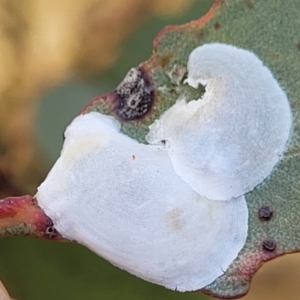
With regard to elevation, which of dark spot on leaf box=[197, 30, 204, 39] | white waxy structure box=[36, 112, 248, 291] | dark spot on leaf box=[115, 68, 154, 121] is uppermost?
dark spot on leaf box=[197, 30, 204, 39]

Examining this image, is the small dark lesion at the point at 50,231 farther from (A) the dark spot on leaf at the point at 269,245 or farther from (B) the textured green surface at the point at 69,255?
(A) the dark spot on leaf at the point at 269,245

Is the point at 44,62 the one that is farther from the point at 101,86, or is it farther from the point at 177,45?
the point at 177,45

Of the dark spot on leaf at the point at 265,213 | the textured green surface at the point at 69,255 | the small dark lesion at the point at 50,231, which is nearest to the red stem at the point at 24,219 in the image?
the small dark lesion at the point at 50,231

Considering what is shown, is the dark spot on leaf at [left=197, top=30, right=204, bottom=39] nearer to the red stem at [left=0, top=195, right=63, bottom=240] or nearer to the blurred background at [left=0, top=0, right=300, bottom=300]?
the blurred background at [left=0, top=0, right=300, bottom=300]

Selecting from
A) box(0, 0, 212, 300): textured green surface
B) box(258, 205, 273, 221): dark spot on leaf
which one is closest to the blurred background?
box(0, 0, 212, 300): textured green surface

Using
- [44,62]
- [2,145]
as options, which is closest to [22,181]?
[2,145]

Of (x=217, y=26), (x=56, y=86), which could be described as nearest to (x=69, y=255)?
(x=56, y=86)
